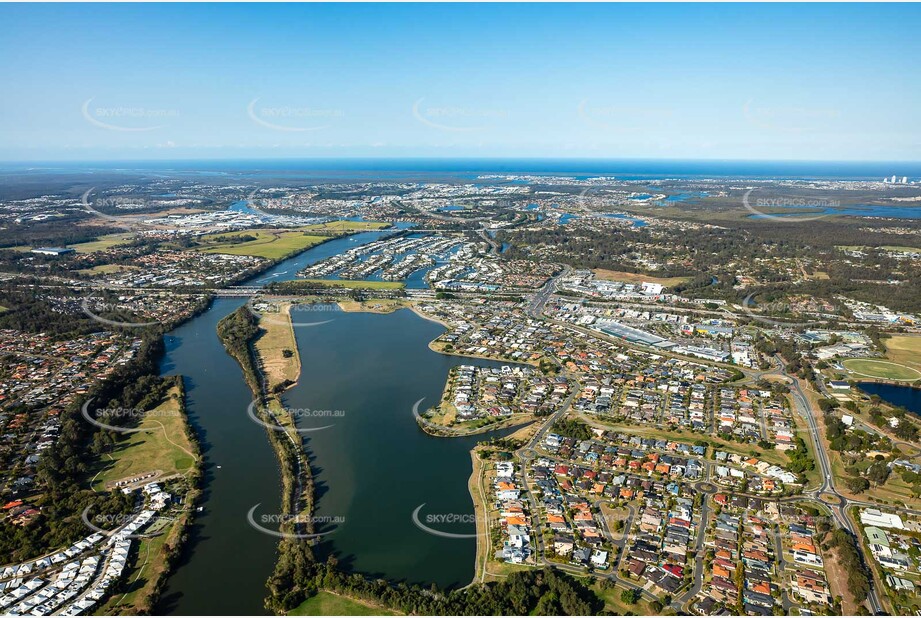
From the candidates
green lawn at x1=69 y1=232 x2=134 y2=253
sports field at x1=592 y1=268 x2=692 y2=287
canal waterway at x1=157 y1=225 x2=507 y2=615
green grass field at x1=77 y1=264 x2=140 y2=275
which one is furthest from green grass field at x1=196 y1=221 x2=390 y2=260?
sports field at x1=592 y1=268 x2=692 y2=287

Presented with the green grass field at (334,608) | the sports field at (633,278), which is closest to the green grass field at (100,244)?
the sports field at (633,278)

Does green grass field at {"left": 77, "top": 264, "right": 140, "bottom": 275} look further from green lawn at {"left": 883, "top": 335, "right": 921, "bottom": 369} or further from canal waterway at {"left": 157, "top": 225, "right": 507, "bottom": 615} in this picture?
green lawn at {"left": 883, "top": 335, "right": 921, "bottom": 369}

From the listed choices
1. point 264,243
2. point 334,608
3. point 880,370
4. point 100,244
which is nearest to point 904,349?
point 880,370

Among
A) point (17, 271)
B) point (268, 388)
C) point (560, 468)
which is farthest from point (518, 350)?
point (17, 271)

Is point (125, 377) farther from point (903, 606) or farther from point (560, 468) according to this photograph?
point (903, 606)

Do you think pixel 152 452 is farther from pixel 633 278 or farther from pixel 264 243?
pixel 264 243

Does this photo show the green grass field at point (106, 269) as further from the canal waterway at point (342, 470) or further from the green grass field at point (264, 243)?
the canal waterway at point (342, 470)
